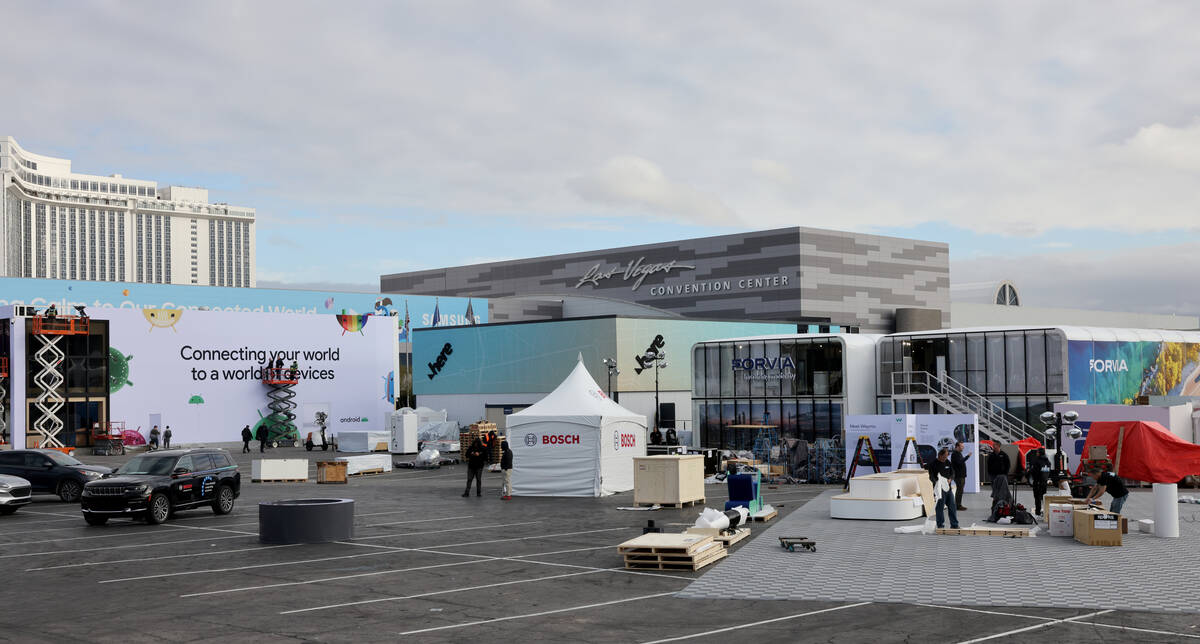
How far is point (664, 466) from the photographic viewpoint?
27.7 metres

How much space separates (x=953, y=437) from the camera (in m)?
31.7

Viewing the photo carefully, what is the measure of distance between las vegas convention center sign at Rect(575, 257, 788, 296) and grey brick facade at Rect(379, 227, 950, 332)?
0.10m

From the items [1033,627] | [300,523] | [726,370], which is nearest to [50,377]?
[726,370]

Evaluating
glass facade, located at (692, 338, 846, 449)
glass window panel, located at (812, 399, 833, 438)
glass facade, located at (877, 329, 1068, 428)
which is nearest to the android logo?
glass facade, located at (692, 338, 846, 449)

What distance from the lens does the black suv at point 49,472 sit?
31.6m

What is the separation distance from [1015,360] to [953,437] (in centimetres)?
1254

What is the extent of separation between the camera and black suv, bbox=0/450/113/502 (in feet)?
104

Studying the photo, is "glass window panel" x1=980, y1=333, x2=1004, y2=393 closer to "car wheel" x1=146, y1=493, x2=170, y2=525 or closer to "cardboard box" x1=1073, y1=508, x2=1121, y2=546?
"cardboard box" x1=1073, y1=508, x2=1121, y2=546

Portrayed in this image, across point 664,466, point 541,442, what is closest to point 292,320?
point 541,442

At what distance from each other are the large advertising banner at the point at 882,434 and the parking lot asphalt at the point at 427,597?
10101 mm

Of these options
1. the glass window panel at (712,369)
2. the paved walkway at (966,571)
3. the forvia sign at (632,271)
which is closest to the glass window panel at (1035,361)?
the glass window panel at (712,369)

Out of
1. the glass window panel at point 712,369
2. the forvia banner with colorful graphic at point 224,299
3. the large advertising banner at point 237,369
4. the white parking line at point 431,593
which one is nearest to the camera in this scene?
the white parking line at point 431,593

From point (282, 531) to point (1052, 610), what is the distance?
14024 millimetres

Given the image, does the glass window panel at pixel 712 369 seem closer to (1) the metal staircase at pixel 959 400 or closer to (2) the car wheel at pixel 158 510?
(1) the metal staircase at pixel 959 400
